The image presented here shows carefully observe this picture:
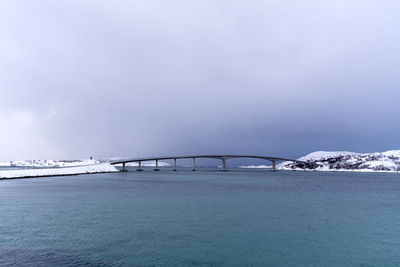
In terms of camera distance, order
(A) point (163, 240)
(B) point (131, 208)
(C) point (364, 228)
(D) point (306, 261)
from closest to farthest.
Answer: (D) point (306, 261) → (A) point (163, 240) → (C) point (364, 228) → (B) point (131, 208)

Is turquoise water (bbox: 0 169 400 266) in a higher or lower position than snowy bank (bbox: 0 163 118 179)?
lower

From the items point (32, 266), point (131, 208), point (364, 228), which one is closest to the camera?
point (32, 266)

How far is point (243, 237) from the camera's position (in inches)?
787

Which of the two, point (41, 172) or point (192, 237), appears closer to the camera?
point (192, 237)

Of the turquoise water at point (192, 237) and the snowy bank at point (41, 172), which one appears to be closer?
the turquoise water at point (192, 237)

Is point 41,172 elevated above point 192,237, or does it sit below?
above

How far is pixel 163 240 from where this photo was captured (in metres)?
18.7

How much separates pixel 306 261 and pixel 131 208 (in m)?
22.3

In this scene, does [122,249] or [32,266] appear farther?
[122,249]

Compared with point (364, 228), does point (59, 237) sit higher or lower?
higher

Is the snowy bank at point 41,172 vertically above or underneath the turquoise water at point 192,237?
above

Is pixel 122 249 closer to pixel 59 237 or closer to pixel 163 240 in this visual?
pixel 163 240

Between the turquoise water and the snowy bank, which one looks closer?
the turquoise water

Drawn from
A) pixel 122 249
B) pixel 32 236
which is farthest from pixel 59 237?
pixel 122 249
